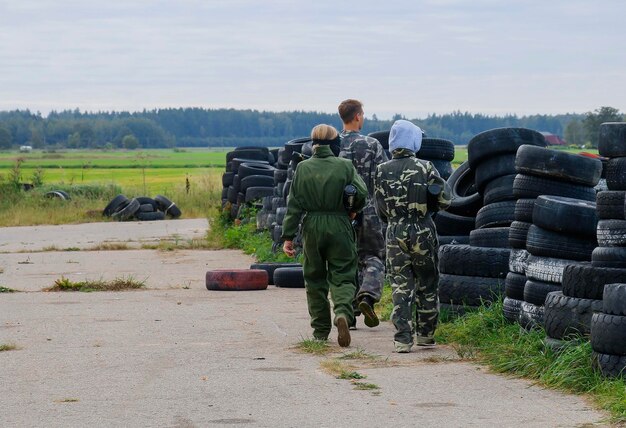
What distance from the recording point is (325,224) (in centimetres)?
1045

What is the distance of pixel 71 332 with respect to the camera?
1141cm

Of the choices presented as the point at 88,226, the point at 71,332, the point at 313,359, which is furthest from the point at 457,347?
the point at 88,226

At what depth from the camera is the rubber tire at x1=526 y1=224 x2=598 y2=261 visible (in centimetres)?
973

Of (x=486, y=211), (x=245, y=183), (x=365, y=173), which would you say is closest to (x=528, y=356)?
(x=365, y=173)

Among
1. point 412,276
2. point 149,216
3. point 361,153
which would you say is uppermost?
point 361,153

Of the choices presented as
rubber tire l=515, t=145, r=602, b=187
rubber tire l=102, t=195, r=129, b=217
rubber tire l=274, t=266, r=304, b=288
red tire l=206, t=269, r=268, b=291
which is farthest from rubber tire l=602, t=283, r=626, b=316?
rubber tire l=102, t=195, r=129, b=217

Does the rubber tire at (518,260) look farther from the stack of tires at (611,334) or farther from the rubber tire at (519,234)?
the stack of tires at (611,334)

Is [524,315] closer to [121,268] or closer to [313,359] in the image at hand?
[313,359]

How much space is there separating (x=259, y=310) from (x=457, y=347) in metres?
3.79

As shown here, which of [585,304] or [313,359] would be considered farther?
[313,359]

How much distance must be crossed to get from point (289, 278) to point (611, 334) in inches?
341

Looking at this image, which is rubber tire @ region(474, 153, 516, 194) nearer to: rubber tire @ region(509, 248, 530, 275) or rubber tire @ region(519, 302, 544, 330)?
rubber tire @ region(509, 248, 530, 275)

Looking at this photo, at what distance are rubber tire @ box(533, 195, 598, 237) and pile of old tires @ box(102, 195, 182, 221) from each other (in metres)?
28.3

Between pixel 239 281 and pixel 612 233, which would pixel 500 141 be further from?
pixel 612 233
